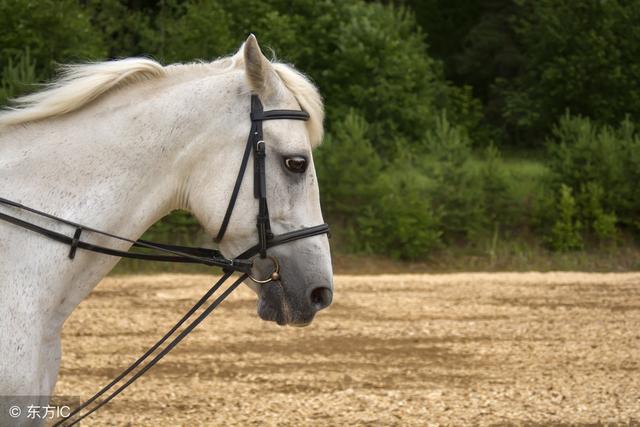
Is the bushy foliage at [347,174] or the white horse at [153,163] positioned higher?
the white horse at [153,163]

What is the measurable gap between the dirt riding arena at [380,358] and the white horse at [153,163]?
10.9 feet

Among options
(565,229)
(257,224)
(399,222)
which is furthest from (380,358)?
(565,229)

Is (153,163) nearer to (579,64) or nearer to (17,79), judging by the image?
(17,79)

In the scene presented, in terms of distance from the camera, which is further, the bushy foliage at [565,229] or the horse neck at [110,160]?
the bushy foliage at [565,229]

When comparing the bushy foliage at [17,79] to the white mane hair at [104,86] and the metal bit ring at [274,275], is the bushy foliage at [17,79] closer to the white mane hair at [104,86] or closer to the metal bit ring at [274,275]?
the white mane hair at [104,86]

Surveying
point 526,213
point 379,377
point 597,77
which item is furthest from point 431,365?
point 597,77

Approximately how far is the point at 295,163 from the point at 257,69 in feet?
1.16

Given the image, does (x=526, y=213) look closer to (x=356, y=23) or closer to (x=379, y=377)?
(x=356, y=23)

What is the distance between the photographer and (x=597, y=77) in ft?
84.4

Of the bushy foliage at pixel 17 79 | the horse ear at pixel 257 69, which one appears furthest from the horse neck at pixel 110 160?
the bushy foliage at pixel 17 79

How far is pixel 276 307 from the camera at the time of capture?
309cm

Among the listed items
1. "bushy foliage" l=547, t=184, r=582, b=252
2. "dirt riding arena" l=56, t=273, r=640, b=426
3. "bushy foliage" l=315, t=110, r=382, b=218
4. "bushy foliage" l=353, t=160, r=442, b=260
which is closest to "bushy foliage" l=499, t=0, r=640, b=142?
"bushy foliage" l=547, t=184, r=582, b=252

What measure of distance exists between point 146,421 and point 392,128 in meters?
15.5

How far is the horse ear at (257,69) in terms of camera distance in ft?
9.82
